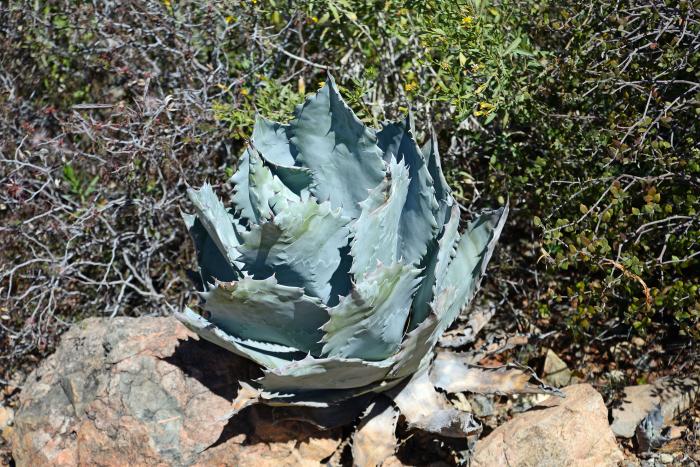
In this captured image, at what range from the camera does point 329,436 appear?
2.52 m

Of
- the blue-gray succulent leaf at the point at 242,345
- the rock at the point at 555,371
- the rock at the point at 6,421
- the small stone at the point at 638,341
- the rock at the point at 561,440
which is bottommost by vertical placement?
the rock at the point at 6,421

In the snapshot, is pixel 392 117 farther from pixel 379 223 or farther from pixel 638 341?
pixel 638 341

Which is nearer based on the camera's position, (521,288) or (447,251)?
(447,251)

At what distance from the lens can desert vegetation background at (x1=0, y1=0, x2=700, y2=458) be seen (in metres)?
2.74

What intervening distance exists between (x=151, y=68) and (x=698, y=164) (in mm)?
2473

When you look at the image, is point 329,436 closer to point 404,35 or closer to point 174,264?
point 174,264

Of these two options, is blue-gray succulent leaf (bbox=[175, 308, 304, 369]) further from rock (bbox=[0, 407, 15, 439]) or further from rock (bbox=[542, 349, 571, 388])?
rock (bbox=[0, 407, 15, 439])

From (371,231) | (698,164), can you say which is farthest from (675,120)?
(371,231)

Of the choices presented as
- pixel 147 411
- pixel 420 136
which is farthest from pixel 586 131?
pixel 147 411

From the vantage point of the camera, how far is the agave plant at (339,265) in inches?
83.5

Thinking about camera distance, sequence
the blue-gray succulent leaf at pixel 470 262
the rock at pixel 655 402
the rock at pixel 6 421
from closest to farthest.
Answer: the blue-gray succulent leaf at pixel 470 262 < the rock at pixel 655 402 < the rock at pixel 6 421

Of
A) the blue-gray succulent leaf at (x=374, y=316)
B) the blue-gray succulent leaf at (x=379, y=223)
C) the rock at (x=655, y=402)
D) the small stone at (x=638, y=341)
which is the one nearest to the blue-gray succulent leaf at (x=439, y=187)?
the blue-gray succulent leaf at (x=379, y=223)

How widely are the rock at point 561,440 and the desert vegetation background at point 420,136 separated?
1.44 ft

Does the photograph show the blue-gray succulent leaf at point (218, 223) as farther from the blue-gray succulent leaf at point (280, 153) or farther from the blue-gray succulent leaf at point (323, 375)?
the blue-gray succulent leaf at point (323, 375)
